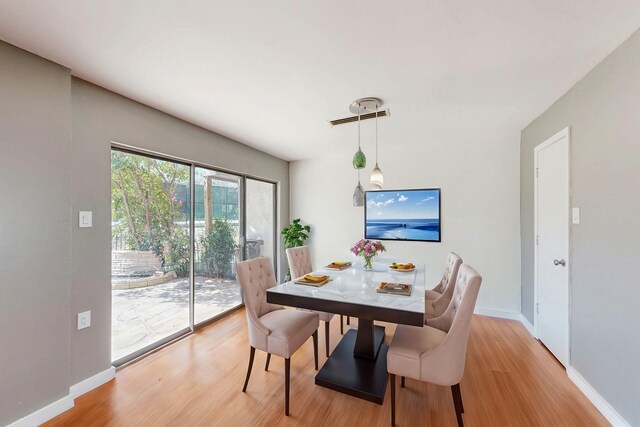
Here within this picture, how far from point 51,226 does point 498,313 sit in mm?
4893

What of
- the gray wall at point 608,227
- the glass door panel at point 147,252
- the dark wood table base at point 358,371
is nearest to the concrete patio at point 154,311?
the glass door panel at point 147,252

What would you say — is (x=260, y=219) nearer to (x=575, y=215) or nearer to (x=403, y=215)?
(x=403, y=215)

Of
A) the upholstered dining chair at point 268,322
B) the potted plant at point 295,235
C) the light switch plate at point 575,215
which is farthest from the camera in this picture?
the potted plant at point 295,235

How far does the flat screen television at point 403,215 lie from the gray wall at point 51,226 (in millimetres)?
3318

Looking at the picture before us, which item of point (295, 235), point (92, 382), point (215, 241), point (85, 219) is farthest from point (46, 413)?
point (295, 235)

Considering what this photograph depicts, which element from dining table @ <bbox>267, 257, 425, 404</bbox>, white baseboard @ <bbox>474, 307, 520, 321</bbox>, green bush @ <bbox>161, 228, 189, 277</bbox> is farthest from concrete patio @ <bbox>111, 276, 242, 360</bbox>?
white baseboard @ <bbox>474, 307, 520, 321</bbox>

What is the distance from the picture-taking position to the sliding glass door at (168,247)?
2455mm

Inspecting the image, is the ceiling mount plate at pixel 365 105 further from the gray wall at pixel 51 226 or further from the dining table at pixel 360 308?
the gray wall at pixel 51 226

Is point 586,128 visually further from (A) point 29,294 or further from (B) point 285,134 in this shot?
(A) point 29,294

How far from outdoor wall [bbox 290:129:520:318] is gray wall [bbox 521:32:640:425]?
4.24 feet

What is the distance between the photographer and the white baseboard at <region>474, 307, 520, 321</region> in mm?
3436

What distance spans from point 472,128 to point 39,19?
396 centimetres

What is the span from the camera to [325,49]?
1.70m

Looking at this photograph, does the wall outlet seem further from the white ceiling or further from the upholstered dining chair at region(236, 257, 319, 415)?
the white ceiling
